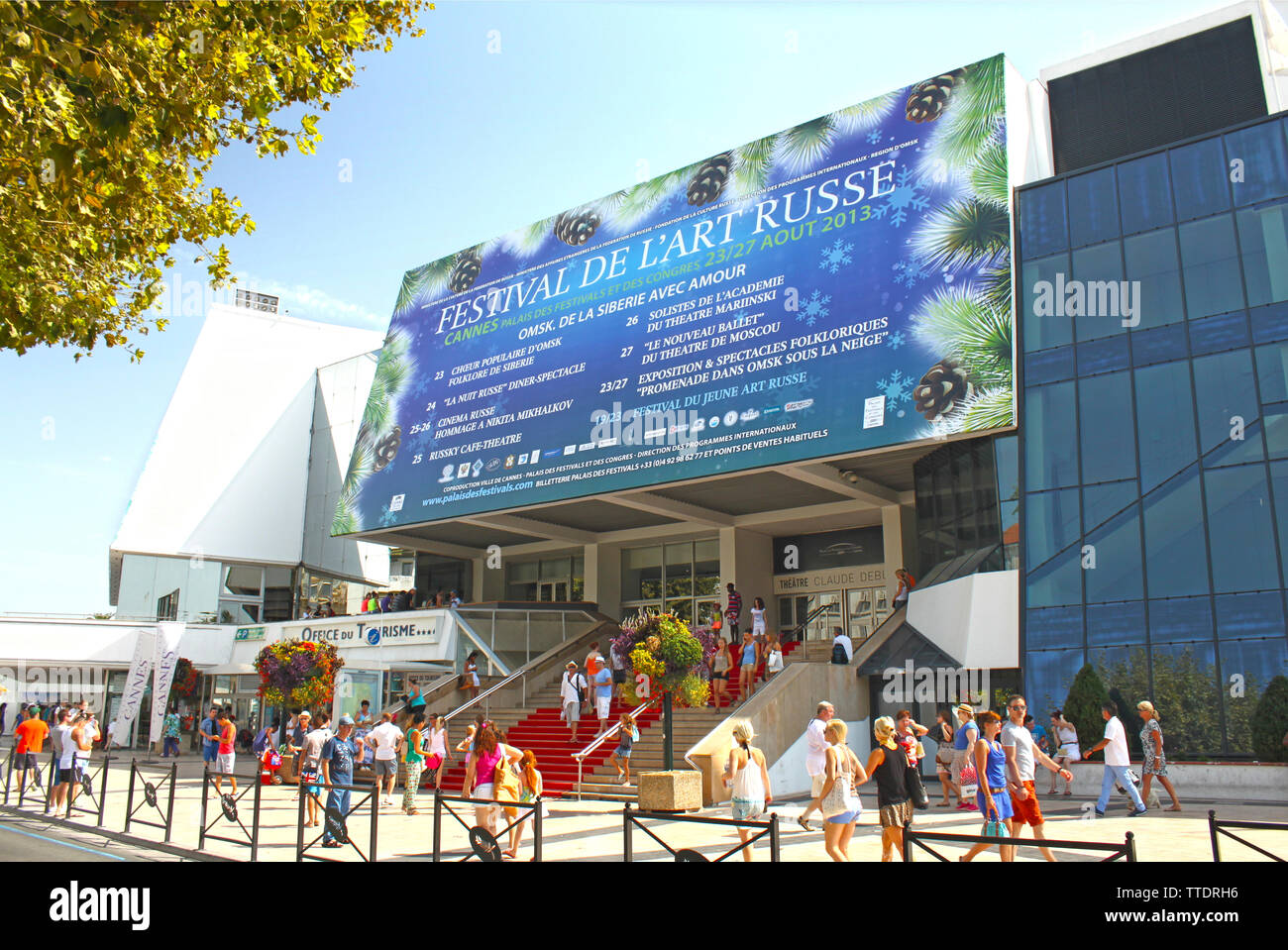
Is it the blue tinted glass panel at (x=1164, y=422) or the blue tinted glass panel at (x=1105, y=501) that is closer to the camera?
the blue tinted glass panel at (x=1164, y=422)

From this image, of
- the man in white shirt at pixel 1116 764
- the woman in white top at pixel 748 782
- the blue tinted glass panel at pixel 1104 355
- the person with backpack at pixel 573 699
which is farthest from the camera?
the person with backpack at pixel 573 699

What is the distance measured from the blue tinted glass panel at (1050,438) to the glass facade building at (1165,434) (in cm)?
3

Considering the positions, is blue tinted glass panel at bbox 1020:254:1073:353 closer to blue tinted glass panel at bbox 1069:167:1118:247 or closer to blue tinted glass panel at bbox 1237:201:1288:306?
blue tinted glass panel at bbox 1069:167:1118:247

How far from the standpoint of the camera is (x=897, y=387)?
766 inches

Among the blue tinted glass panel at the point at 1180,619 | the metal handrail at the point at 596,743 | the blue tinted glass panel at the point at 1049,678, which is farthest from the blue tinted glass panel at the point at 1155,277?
the metal handrail at the point at 596,743

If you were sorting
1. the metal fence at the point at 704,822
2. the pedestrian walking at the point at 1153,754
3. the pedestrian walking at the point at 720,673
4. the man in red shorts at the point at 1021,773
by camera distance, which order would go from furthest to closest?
the pedestrian walking at the point at 720,673 < the pedestrian walking at the point at 1153,754 < the man in red shorts at the point at 1021,773 < the metal fence at the point at 704,822

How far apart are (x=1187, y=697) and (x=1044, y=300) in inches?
325

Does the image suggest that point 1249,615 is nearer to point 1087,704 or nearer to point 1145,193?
point 1087,704

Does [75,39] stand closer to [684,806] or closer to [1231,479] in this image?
[684,806]

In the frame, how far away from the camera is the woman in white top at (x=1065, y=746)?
15.6 m

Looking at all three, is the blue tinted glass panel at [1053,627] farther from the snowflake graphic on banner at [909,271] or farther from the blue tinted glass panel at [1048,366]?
the snowflake graphic on banner at [909,271]

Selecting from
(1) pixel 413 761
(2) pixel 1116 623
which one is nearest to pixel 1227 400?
(2) pixel 1116 623

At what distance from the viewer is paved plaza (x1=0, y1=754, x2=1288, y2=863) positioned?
1045 centimetres
